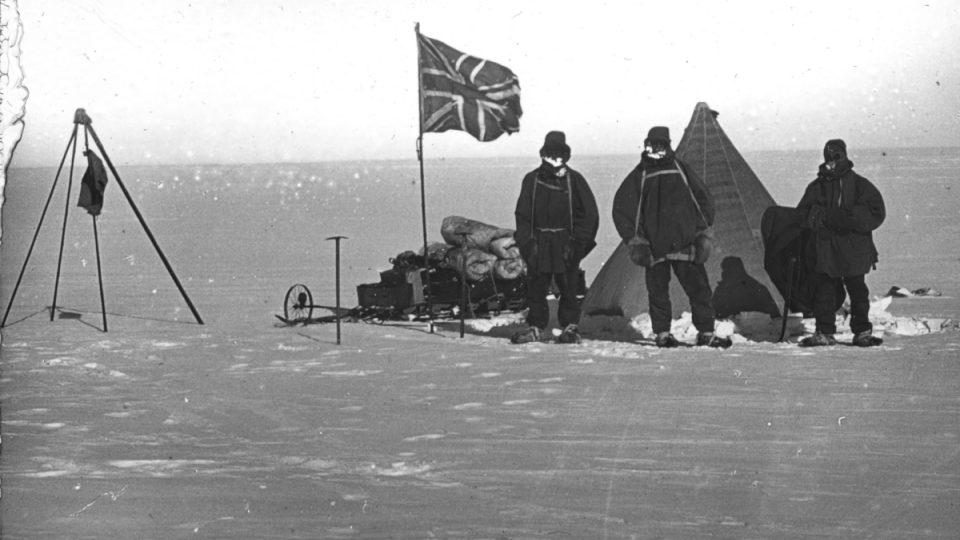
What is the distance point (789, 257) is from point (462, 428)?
4.52 meters

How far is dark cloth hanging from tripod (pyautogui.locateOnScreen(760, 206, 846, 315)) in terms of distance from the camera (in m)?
10.9

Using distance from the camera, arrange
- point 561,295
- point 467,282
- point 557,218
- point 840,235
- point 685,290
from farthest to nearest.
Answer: point 467,282 → point 561,295 → point 557,218 → point 685,290 → point 840,235

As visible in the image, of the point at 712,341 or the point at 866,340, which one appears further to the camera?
the point at 712,341

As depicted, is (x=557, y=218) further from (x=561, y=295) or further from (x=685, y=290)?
(x=685, y=290)

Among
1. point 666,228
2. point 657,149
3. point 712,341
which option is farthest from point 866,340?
point 657,149

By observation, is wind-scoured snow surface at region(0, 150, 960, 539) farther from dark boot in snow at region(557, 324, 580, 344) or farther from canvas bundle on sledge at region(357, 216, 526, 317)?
canvas bundle on sledge at region(357, 216, 526, 317)

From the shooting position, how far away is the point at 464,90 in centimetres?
1184

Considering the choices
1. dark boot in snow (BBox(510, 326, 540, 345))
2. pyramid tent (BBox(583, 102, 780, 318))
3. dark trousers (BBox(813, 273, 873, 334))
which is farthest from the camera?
pyramid tent (BBox(583, 102, 780, 318))

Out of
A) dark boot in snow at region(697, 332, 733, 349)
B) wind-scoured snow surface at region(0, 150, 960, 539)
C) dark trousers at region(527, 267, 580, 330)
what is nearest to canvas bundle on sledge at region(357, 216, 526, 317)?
wind-scoured snow surface at region(0, 150, 960, 539)

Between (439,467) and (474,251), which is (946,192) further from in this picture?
(439,467)

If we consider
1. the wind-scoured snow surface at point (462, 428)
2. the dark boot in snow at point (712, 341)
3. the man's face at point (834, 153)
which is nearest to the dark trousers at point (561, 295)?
the wind-scoured snow surface at point (462, 428)

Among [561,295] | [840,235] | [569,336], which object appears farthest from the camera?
[561,295]

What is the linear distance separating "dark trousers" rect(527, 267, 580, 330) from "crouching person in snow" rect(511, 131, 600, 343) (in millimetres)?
12

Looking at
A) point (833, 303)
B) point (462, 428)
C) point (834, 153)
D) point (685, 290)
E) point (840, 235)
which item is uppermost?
point (834, 153)
